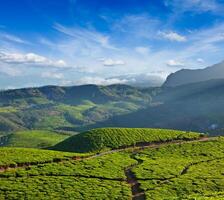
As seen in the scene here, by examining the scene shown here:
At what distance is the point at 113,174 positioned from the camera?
7738 cm

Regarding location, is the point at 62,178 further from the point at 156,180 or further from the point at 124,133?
the point at 124,133

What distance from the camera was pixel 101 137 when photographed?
379ft

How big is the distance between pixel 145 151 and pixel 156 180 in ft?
89.9

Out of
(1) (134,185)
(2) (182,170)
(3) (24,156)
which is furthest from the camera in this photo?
(3) (24,156)

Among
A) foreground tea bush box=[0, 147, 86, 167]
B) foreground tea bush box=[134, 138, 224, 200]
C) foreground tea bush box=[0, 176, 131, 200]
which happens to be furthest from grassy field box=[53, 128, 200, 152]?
foreground tea bush box=[0, 176, 131, 200]

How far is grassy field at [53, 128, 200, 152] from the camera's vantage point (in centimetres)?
11006

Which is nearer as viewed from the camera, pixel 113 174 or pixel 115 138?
pixel 113 174

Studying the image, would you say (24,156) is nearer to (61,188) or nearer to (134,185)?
(61,188)

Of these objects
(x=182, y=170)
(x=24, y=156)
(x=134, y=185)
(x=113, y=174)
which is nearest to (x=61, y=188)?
(x=113, y=174)

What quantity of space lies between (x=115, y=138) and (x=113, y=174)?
124 ft

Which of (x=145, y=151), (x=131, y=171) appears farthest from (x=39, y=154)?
(x=145, y=151)

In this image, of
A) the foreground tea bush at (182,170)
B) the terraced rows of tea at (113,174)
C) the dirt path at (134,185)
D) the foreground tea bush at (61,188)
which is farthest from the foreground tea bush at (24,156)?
the foreground tea bush at (182,170)

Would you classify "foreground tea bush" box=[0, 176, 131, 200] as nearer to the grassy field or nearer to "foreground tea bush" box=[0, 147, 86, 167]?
"foreground tea bush" box=[0, 147, 86, 167]

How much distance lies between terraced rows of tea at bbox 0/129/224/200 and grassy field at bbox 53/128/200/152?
25.1 feet
